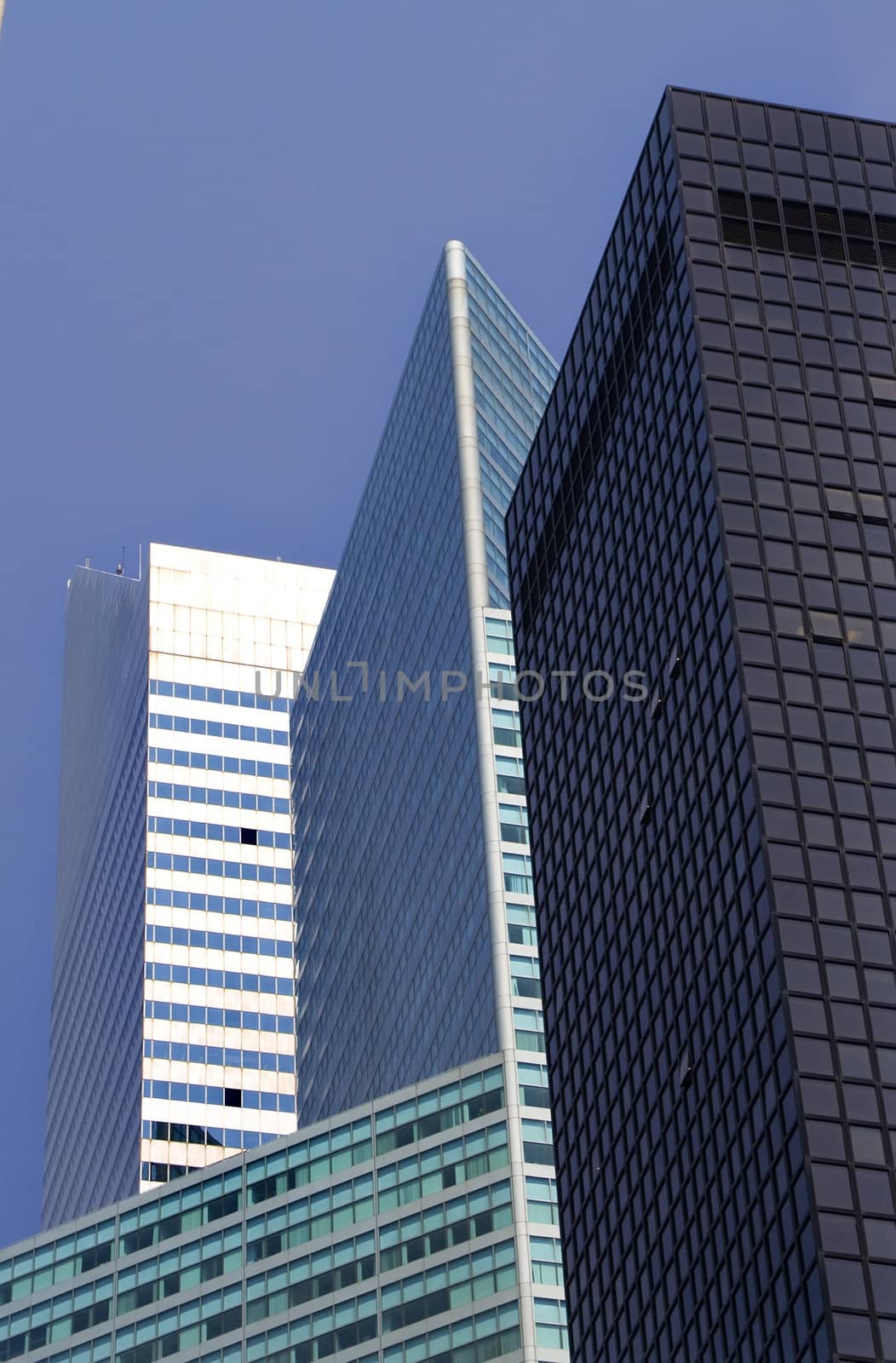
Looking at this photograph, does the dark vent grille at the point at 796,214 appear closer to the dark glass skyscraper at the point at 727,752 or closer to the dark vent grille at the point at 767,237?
the dark glass skyscraper at the point at 727,752

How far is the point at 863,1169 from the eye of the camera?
288 feet

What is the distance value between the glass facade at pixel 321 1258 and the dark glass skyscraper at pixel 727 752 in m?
23.5

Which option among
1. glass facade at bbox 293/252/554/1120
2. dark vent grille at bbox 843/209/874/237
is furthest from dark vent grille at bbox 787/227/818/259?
glass facade at bbox 293/252/554/1120

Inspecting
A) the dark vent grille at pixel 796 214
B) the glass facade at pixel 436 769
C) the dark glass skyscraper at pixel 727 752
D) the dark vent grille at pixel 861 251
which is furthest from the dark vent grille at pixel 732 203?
the glass facade at pixel 436 769

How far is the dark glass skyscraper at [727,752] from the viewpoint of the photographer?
9131 centimetres

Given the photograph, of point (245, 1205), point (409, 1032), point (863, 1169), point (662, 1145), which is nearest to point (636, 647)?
point (662, 1145)

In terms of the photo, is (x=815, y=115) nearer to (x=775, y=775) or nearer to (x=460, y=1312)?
(x=775, y=775)

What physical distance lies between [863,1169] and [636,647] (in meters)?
33.9

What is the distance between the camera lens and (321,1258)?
148375 mm

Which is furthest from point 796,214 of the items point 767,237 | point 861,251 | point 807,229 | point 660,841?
point 660,841

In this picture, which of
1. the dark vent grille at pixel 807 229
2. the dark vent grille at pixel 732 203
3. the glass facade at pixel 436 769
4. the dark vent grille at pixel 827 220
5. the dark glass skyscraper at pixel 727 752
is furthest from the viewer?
the glass facade at pixel 436 769

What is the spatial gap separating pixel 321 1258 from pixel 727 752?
56991 millimetres

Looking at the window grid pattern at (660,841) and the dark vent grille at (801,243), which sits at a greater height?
the dark vent grille at (801,243)

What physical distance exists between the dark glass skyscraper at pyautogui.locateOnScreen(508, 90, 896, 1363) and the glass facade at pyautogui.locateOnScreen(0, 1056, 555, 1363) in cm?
2348
